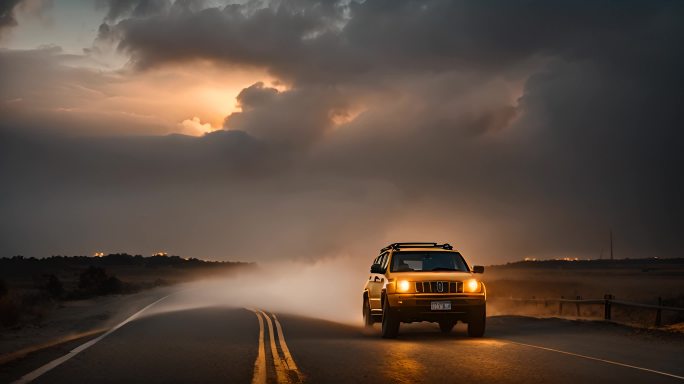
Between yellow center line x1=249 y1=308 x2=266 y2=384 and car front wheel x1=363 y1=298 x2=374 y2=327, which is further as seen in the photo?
car front wheel x1=363 y1=298 x2=374 y2=327

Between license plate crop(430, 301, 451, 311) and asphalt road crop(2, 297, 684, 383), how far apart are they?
69 cm

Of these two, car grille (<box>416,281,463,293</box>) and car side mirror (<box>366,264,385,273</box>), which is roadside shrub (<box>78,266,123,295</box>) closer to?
car side mirror (<box>366,264,385,273</box>)

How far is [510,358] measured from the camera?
39.3ft

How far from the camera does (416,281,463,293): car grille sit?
1642 cm

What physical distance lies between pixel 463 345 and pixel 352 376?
16.7 ft

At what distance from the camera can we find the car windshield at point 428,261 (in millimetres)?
17781

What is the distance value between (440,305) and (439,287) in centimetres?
41

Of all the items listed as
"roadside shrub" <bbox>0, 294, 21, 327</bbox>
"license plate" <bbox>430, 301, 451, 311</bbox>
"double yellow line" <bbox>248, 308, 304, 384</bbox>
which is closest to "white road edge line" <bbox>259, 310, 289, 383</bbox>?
"double yellow line" <bbox>248, 308, 304, 384</bbox>

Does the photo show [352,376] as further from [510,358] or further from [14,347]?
[14,347]

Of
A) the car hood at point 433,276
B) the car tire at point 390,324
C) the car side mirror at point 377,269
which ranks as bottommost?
the car tire at point 390,324

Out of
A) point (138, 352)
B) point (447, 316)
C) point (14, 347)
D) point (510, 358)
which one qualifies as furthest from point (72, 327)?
point (510, 358)

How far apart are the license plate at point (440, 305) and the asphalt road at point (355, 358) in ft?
2.26

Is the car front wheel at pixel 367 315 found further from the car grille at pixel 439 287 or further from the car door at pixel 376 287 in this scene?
the car grille at pixel 439 287

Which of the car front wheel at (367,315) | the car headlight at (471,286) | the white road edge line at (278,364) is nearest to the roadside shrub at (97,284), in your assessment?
the car front wheel at (367,315)
